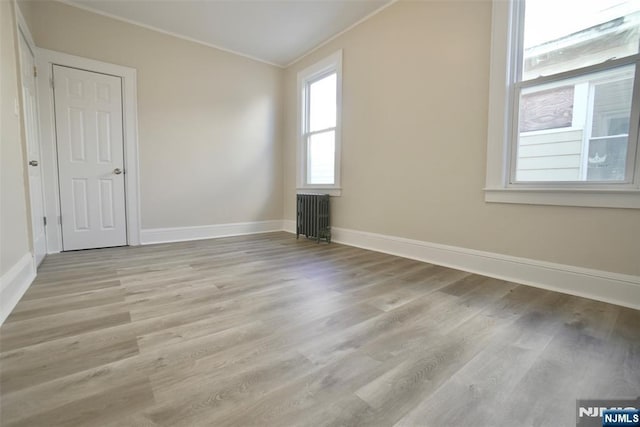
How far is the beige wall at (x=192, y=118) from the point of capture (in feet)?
10.5

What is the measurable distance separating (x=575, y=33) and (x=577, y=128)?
67 centimetres

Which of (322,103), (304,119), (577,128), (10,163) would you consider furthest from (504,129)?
(10,163)

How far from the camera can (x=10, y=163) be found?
1818 mm

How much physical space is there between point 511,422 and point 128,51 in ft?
15.3

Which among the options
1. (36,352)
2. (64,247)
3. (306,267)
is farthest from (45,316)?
(64,247)

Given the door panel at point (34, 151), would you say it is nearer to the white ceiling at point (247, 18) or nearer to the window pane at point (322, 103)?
the white ceiling at point (247, 18)

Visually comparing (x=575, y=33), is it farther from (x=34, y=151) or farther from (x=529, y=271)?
(x=34, y=151)

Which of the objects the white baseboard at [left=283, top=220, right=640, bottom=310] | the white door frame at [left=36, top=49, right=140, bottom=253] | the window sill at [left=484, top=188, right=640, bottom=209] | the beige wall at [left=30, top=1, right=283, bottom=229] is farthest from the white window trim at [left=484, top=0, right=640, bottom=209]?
the white door frame at [left=36, top=49, right=140, bottom=253]

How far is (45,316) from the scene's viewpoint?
1.57m

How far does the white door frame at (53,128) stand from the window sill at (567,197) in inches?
154

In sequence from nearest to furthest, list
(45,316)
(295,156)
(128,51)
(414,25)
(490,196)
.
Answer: (45,316) → (490,196) → (414,25) → (128,51) → (295,156)

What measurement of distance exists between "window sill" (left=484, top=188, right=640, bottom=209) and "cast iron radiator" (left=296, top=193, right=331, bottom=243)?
1966 millimetres

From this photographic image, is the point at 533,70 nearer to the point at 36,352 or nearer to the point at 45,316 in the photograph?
the point at 36,352

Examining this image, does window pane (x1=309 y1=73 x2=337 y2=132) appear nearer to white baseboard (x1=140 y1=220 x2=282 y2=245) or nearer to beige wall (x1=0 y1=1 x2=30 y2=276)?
white baseboard (x1=140 y1=220 x2=282 y2=245)
